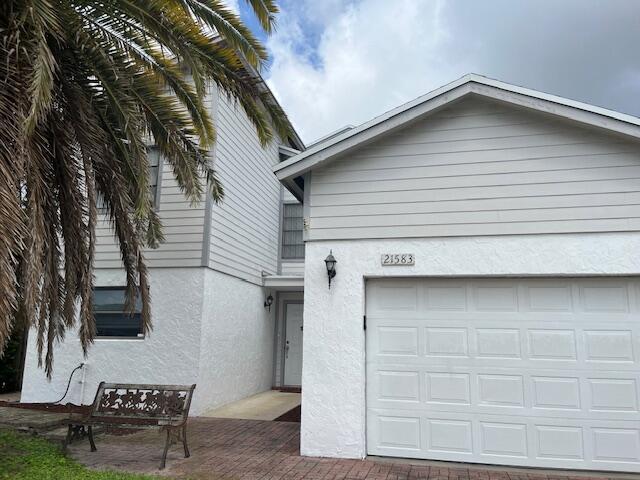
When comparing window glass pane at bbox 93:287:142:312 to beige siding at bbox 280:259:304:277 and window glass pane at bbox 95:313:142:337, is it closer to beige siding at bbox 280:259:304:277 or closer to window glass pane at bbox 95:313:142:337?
window glass pane at bbox 95:313:142:337

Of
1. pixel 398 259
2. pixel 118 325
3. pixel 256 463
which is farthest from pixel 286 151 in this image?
pixel 256 463

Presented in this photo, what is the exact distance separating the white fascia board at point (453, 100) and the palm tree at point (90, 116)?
863 millimetres

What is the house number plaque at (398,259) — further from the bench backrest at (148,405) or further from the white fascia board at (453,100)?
the bench backrest at (148,405)

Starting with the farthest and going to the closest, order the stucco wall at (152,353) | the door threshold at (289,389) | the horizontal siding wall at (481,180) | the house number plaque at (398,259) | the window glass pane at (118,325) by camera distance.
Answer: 1. the door threshold at (289,389)
2. the window glass pane at (118,325)
3. the stucco wall at (152,353)
4. the house number plaque at (398,259)
5. the horizontal siding wall at (481,180)

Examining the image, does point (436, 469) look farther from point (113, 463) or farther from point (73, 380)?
point (73, 380)

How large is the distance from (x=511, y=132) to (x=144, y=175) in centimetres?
476

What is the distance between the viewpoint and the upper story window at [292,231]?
14.2m

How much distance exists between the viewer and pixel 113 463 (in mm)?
6137

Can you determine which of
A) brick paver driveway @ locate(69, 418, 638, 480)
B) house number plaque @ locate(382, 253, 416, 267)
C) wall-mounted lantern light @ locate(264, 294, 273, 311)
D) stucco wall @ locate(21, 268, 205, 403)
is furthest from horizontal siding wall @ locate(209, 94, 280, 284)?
house number plaque @ locate(382, 253, 416, 267)

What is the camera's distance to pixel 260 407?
10.3 meters

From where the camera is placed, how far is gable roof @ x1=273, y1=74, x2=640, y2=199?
19.3 feet

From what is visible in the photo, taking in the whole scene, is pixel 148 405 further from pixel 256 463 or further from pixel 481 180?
pixel 481 180

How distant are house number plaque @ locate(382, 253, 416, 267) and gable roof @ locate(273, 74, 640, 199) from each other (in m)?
1.55

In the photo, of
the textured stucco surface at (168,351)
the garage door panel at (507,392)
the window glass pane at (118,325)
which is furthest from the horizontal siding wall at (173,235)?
the garage door panel at (507,392)
